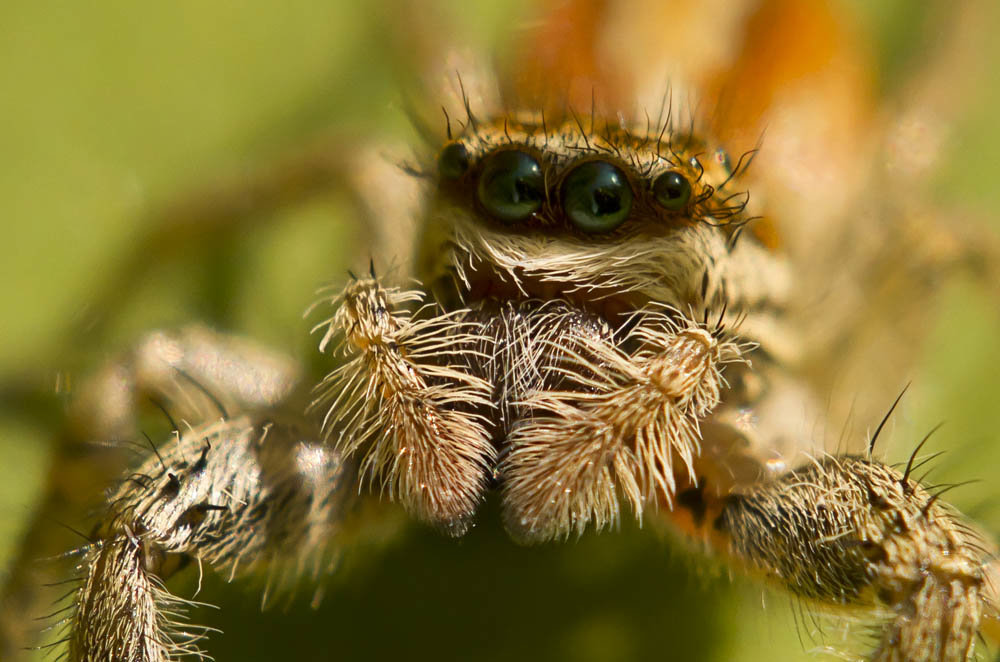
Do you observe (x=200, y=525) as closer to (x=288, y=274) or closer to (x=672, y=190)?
(x=672, y=190)

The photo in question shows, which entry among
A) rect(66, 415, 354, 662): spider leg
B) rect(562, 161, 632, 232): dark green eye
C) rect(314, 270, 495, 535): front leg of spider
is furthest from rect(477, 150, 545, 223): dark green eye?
rect(66, 415, 354, 662): spider leg

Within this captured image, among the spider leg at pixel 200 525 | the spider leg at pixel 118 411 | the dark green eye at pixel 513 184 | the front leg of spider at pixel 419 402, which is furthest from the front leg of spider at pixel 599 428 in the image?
the spider leg at pixel 118 411

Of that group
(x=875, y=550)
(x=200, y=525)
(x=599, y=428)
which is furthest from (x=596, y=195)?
(x=200, y=525)

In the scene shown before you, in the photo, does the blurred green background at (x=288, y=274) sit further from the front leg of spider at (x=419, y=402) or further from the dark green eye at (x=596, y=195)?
the dark green eye at (x=596, y=195)

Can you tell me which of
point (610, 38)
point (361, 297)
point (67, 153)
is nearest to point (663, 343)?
point (361, 297)

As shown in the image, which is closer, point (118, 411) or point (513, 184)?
point (513, 184)
